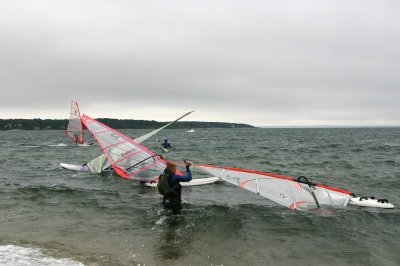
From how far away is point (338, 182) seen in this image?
685 inches

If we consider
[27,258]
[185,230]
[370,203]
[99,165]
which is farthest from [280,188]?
[99,165]

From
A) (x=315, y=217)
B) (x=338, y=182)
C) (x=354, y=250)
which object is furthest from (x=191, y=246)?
(x=338, y=182)

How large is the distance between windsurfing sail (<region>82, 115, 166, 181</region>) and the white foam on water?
25.0ft

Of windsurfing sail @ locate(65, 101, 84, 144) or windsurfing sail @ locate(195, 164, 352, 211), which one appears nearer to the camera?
windsurfing sail @ locate(195, 164, 352, 211)

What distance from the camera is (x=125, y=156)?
50.3 ft

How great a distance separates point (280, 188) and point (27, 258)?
6341mm

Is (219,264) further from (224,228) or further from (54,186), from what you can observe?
(54,186)

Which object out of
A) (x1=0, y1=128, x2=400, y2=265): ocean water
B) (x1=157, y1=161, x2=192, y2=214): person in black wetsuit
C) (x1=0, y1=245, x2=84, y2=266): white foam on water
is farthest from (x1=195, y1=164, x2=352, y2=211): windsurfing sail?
(x1=0, y1=245, x2=84, y2=266): white foam on water

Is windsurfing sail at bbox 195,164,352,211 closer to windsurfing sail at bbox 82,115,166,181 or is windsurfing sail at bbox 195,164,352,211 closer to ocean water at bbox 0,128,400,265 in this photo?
ocean water at bbox 0,128,400,265

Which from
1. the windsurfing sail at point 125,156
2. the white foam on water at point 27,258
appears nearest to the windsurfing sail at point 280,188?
the white foam on water at point 27,258

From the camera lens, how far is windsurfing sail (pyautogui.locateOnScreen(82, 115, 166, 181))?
15.1 m

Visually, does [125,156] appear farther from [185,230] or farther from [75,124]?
[75,124]

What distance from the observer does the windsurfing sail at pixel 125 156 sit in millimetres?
15070

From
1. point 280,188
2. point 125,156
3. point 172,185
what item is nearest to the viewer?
point 280,188
